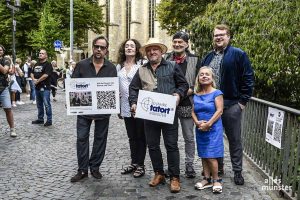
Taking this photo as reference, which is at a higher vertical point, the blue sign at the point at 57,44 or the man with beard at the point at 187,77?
the blue sign at the point at 57,44

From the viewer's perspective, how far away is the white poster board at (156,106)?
524cm

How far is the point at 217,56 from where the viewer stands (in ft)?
18.6

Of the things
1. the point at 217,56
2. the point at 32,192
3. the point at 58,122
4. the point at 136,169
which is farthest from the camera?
the point at 58,122

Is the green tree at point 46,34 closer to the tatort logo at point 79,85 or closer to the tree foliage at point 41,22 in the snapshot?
the tree foliage at point 41,22

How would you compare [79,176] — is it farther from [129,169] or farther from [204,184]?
[204,184]

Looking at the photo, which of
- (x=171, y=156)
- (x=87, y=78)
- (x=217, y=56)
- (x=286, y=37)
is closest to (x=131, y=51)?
(x=87, y=78)

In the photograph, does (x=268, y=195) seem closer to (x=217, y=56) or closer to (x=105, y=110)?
(x=217, y=56)

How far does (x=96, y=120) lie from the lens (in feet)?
19.7

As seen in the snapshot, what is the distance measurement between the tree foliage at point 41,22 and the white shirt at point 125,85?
721 inches

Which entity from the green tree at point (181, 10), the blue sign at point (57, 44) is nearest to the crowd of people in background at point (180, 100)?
the blue sign at point (57, 44)

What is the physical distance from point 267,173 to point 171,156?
5.26ft

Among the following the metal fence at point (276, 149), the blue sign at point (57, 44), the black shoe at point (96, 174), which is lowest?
the black shoe at point (96, 174)

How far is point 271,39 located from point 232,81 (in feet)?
15.3
